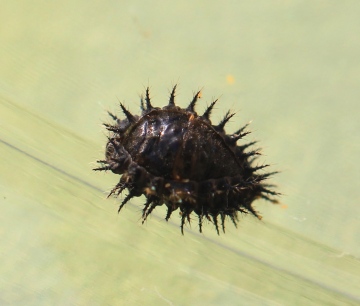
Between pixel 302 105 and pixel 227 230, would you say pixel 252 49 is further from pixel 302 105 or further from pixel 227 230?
pixel 227 230

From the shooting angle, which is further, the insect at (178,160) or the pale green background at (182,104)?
the pale green background at (182,104)

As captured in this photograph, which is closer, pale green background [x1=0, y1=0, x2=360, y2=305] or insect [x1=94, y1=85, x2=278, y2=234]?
insect [x1=94, y1=85, x2=278, y2=234]

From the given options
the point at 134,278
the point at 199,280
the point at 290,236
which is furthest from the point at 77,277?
the point at 290,236

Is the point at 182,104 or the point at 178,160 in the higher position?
the point at 182,104
